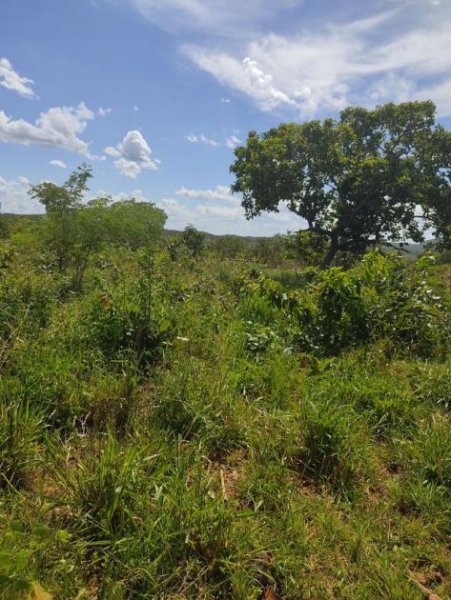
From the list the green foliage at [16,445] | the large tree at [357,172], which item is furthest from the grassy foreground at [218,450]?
the large tree at [357,172]

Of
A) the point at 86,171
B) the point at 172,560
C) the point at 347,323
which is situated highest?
the point at 86,171

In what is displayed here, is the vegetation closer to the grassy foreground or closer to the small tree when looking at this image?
the grassy foreground

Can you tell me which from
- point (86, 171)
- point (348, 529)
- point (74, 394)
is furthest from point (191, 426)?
point (86, 171)

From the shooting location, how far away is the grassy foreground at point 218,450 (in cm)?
203

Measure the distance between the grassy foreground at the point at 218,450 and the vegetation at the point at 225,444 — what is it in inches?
0.5

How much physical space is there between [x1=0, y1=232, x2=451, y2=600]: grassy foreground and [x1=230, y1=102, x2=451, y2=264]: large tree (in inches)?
445

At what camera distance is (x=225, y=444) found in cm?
302

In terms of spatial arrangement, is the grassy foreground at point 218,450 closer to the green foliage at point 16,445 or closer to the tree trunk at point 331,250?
the green foliage at point 16,445

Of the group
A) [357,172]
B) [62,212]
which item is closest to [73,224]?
[62,212]

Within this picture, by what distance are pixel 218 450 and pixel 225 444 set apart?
62mm

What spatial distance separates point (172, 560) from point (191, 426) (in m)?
1.05

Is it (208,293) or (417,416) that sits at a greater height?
(208,293)

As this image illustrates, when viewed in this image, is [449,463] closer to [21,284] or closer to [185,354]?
[185,354]

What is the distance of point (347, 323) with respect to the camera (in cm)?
535
